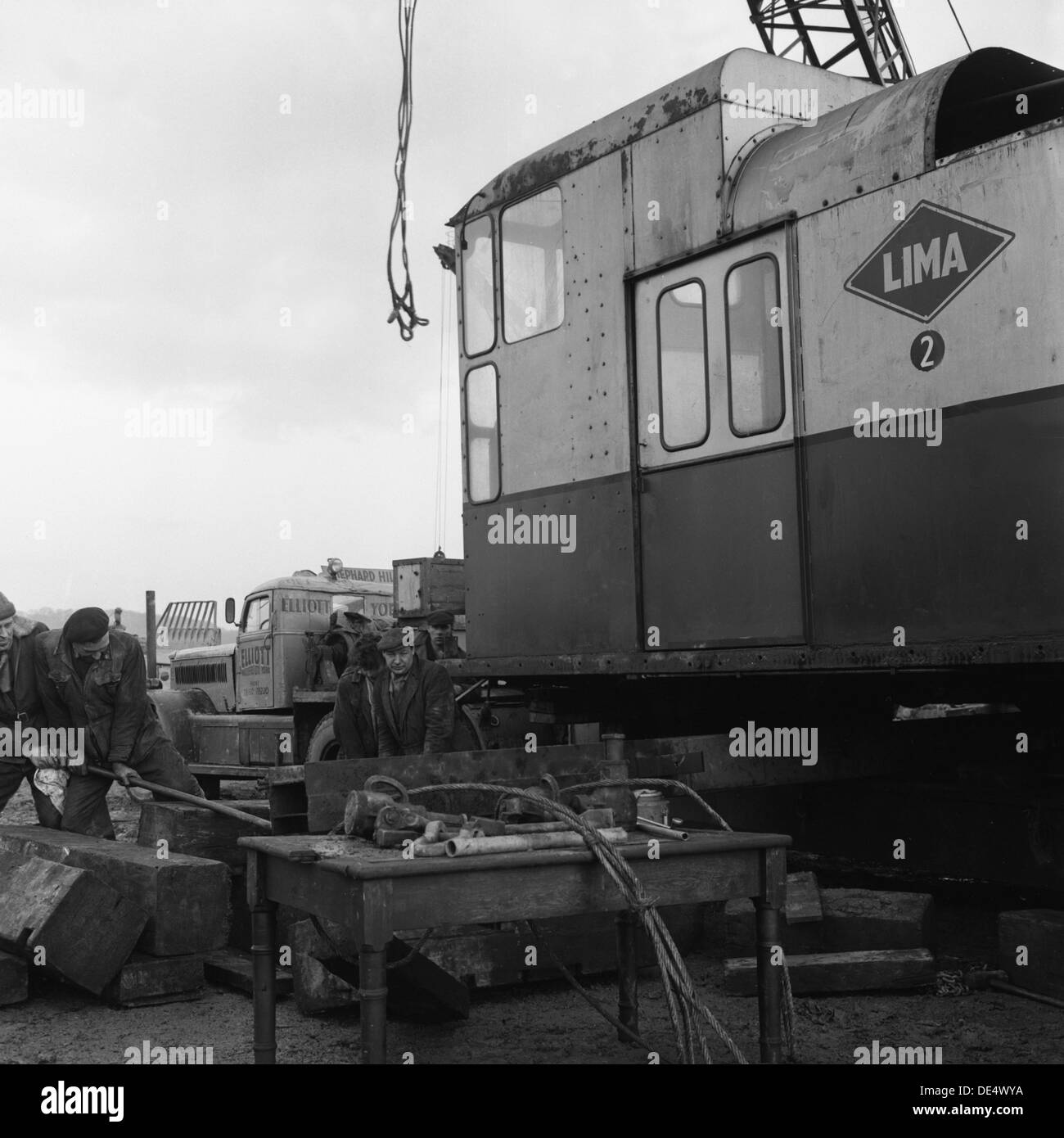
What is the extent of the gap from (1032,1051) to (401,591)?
757 cm

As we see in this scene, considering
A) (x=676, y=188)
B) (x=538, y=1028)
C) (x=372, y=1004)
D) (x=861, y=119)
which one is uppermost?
(x=861, y=119)

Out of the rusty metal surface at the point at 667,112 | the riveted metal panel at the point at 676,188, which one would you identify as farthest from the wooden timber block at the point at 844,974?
the rusty metal surface at the point at 667,112

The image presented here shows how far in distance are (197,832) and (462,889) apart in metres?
3.70

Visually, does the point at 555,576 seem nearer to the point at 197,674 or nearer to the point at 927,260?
the point at 927,260

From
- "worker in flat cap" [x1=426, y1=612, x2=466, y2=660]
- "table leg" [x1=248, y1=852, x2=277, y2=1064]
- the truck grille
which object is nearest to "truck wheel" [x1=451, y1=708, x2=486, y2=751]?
"worker in flat cap" [x1=426, y1=612, x2=466, y2=660]

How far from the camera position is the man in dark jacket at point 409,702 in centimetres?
830

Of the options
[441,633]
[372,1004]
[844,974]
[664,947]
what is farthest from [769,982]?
[441,633]

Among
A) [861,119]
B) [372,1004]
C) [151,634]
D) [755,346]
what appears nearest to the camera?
[372,1004]

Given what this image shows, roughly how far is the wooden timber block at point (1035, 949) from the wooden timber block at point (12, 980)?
14.1 feet

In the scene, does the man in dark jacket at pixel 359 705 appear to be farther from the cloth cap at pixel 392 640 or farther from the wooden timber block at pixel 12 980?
the wooden timber block at pixel 12 980

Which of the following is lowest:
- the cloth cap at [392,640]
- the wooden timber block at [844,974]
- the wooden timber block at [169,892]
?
the wooden timber block at [844,974]

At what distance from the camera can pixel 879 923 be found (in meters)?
5.99
